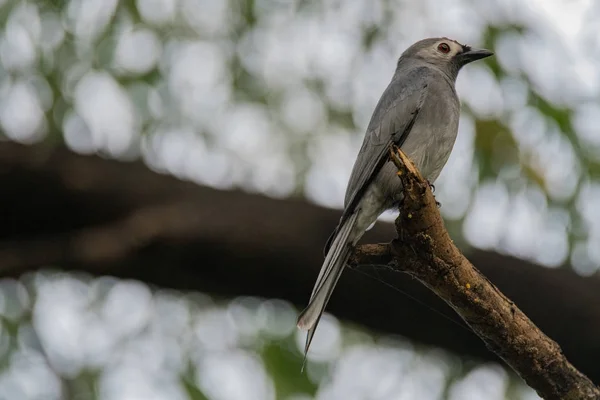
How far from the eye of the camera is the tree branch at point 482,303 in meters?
3.73

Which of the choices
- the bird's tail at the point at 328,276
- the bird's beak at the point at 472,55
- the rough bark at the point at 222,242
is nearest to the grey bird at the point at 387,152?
the bird's tail at the point at 328,276

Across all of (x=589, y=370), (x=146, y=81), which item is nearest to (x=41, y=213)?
(x=146, y=81)

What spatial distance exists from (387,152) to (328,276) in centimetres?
73

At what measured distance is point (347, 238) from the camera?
4.29 meters

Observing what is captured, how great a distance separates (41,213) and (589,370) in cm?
372

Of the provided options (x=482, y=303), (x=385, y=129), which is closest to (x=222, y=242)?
(x=385, y=129)

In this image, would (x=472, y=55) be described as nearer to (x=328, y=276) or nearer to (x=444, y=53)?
(x=444, y=53)

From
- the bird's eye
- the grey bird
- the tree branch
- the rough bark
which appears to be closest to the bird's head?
the bird's eye

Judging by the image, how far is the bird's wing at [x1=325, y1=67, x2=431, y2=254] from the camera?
4.53 metres

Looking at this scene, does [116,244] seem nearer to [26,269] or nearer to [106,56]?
[26,269]

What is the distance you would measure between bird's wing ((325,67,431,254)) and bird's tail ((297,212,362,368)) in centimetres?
7

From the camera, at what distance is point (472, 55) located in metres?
5.68

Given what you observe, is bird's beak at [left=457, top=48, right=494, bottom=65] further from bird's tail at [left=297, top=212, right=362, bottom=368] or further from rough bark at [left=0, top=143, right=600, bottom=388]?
bird's tail at [left=297, top=212, right=362, bottom=368]

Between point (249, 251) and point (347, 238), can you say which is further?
point (249, 251)
